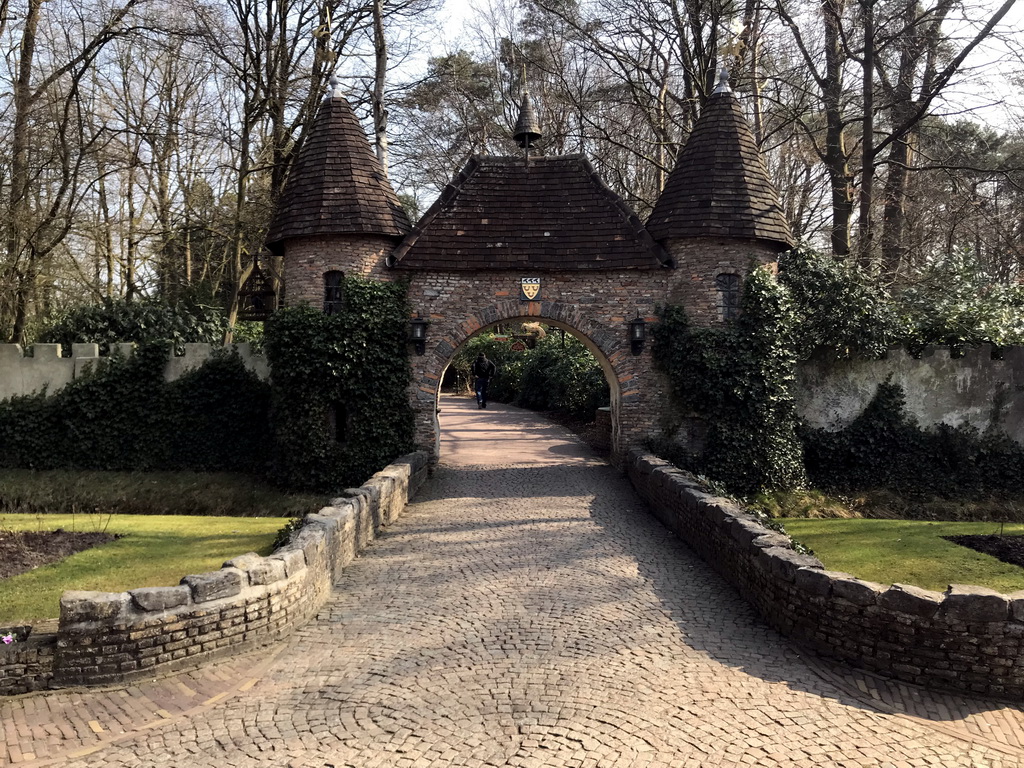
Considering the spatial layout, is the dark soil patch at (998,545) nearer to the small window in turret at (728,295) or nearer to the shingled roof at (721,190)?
the small window in turret at (728,295)

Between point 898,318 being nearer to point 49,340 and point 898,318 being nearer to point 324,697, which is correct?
point 324,697

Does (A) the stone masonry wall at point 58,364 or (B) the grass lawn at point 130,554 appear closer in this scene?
(B) the grass lawn at point 130,554

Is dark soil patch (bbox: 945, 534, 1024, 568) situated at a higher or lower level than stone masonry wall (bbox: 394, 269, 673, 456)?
lower

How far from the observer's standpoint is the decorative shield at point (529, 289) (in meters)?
13.4

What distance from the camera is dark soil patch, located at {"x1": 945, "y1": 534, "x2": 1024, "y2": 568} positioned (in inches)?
338

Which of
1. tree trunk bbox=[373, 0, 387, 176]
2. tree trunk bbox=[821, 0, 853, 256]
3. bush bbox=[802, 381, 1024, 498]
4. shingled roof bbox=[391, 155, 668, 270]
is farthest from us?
tree trunk bbox=[373, 0, 387, 176]

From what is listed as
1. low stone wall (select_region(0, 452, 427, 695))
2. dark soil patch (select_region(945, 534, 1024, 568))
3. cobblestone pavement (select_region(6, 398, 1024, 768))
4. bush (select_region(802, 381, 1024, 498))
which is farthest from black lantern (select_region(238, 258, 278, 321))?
dark soil patch (select_region(945, 534, 1024, 568))

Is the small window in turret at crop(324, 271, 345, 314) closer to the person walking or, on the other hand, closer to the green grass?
the green grass

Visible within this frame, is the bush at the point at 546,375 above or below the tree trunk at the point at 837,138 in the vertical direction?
below

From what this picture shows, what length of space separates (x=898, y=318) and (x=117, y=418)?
15402 mm

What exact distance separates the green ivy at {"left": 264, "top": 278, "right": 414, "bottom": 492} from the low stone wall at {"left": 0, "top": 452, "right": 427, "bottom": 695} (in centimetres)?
→ 642

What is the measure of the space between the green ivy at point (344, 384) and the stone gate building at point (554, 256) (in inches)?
14.0

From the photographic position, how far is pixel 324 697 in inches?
193

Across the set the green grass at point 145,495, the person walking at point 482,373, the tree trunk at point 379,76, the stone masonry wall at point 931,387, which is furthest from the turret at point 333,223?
the person walking at point 482,373
